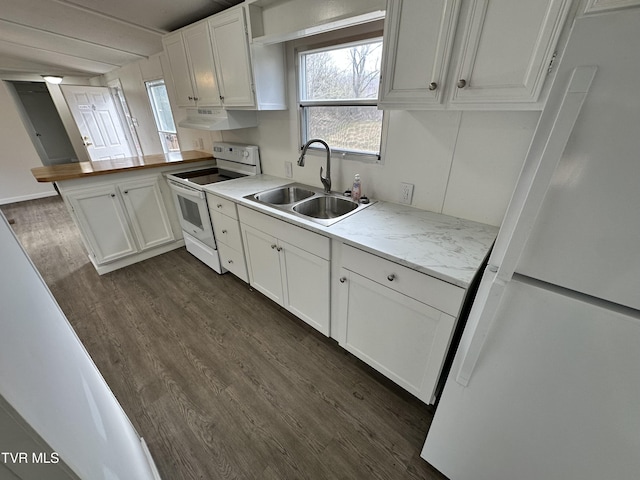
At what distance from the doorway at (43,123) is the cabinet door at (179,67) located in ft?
14.3

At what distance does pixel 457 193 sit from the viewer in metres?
1.43

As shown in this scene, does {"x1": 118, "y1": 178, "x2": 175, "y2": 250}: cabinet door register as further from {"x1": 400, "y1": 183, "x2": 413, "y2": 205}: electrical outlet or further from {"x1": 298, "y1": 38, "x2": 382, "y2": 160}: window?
{"x1": 400, "y1": 183, "x2": 413, "y2": 205}: electrical outlet

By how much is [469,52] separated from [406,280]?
3.03 ft

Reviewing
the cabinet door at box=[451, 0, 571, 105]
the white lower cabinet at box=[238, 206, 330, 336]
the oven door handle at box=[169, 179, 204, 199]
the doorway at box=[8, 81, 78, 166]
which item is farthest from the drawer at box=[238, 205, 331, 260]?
the doorway at box=[8, 81, 78, 166]

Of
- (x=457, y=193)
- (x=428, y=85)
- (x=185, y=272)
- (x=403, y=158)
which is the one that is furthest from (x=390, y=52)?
(x=185, y=272)

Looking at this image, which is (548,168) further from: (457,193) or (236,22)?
(236,22)

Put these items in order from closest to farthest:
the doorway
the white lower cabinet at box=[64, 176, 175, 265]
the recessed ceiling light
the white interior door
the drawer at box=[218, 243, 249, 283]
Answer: the drawer at box=[218, 243, 249, 283], the white lower cabinet at box=[64, 176, 175, 265], the white interior door, the recessed ceiling light, the doorway

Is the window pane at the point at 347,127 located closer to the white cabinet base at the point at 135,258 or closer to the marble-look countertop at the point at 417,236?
the marble-look countertop at the point at 417,236

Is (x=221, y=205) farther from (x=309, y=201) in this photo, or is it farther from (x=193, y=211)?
(x=309, y=201)

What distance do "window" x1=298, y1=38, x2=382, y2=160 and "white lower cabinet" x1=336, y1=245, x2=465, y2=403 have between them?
2.82ft

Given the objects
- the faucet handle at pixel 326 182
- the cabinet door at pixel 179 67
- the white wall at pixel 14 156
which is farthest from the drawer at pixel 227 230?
the white wall at pixel 14 156

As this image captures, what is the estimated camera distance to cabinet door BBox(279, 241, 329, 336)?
152 centimetres

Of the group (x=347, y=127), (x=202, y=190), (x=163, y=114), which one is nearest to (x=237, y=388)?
(x=202, y=190)

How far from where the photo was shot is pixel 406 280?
112 centimetres
